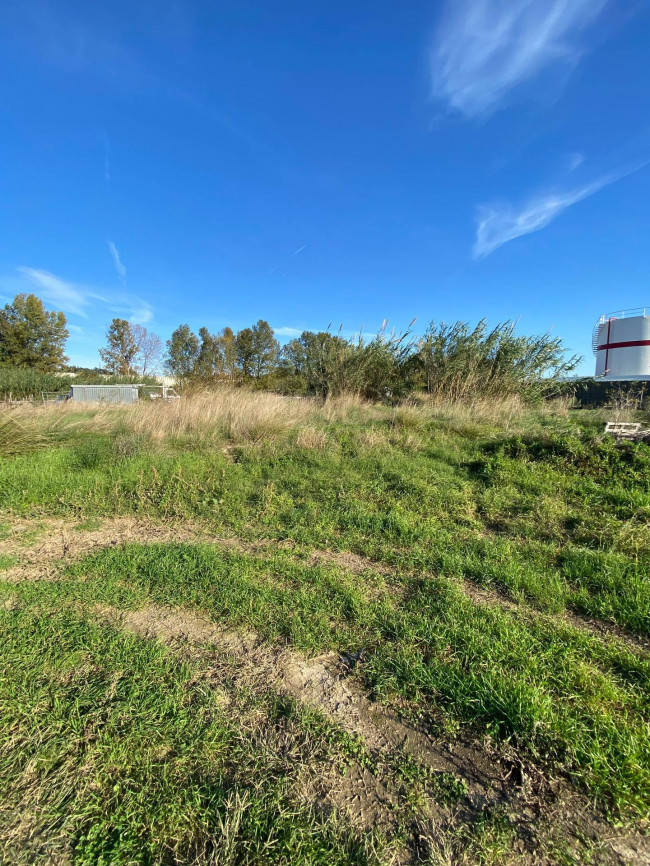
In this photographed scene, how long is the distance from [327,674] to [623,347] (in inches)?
1157

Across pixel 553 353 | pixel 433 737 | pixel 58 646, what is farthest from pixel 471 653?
pixel 553 353

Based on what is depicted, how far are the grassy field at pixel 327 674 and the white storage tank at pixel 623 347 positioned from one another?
24210 millimetres

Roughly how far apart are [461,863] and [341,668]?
91 centimetres

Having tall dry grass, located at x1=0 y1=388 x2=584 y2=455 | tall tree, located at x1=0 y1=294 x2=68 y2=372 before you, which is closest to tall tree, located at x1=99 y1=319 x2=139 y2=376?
tall tree, located at x1=0 y1=294 x2=68 y2=372

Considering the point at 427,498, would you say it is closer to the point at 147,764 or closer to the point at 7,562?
the point at 147,764

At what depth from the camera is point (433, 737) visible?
1593mm

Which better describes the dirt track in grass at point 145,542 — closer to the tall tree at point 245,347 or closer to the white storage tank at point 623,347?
the white storage tank at point 623,347

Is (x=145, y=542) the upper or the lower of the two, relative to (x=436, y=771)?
upper

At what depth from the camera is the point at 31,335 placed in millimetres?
33781

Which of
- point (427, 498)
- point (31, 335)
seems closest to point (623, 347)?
point (427, 498)

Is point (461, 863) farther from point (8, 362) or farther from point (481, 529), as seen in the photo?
point (8, 362)

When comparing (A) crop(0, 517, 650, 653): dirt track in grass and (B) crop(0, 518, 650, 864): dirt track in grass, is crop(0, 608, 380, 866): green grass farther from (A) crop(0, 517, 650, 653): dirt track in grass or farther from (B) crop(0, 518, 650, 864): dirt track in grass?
(A) crop(0, 517, 650, 653): dirt track in grass

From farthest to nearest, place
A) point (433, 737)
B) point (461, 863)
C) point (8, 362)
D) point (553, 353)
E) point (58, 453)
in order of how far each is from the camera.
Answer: point (8, 362) → point (553, 353) → point (58, 453) → point (433, 737) → point (461, 863)

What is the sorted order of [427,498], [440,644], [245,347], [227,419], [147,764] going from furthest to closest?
[245,347] → [227,419] → [427,498] → [440,644] → [147,764]
